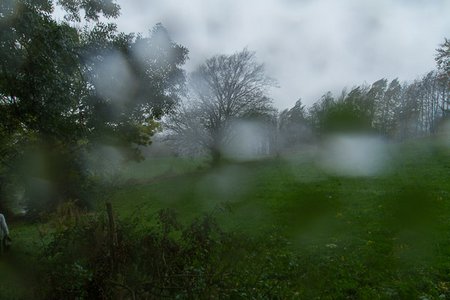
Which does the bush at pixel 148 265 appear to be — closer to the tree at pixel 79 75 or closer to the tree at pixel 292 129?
the tree at pixel 79 75

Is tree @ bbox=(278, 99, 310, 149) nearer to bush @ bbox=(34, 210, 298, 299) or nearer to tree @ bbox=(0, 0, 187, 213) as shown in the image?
tree @ bbox=(0, 0, 187, 213)

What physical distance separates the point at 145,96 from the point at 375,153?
63.1 ft

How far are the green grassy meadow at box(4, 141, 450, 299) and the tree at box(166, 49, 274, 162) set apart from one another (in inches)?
382

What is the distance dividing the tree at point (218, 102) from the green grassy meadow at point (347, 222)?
9.70m

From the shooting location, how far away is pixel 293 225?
34.4 ft

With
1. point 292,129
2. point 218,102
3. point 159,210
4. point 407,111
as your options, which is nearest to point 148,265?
point 159,210

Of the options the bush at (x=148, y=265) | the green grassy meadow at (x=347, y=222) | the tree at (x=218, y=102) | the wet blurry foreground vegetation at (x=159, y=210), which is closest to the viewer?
the bush at (x=148, y=265)

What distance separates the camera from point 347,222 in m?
9.93

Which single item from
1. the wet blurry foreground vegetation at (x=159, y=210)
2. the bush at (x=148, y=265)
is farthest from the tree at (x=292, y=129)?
the bush at (x=148, y=265)

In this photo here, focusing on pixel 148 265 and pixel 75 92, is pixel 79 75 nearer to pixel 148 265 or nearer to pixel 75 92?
pixel 75 92

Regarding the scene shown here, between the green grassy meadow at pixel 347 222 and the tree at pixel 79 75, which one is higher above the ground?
the tree at pixel 79 75

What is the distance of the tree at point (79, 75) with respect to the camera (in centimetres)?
604

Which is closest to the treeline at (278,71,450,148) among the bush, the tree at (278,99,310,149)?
the tree at (278,99,310,149)

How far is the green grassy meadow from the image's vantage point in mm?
5867
